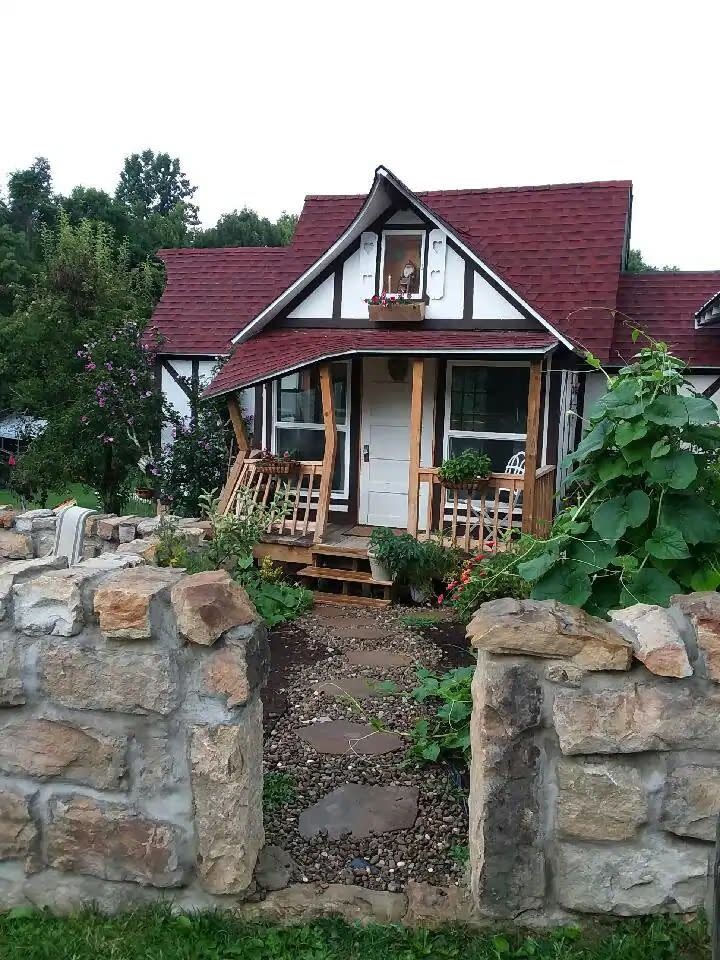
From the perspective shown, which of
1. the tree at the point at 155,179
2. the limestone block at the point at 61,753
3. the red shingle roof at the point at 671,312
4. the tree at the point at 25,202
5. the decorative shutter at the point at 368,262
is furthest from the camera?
the tree at the point at 155,179

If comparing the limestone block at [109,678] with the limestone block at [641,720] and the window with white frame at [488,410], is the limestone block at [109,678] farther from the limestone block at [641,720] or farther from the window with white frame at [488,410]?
the window with white frame at [488,410]

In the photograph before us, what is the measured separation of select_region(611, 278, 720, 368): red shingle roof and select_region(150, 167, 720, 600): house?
0.08 feet

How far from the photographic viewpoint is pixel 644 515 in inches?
134

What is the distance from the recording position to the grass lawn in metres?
2.33

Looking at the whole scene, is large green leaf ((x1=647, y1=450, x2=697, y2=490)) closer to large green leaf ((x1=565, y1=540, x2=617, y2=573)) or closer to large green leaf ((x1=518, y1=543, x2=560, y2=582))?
large green leaf ((x1=565, y1=540, x2=617, y2=573))

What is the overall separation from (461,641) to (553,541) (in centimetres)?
308

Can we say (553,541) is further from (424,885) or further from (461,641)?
(461,641)

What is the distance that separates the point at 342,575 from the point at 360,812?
4.84m

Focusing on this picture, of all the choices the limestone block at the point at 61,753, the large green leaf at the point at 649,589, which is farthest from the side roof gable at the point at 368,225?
the limestone block at the point at 61,753

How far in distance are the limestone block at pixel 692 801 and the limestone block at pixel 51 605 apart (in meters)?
1.89

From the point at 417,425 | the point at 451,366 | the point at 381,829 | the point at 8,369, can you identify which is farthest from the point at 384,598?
the point at 8,369

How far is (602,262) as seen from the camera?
10156 millimetres

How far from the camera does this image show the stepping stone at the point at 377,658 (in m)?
5.87

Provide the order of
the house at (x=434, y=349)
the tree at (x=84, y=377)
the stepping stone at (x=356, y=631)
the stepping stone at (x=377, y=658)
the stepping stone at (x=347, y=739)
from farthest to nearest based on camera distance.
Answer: the tree at (x=84, y=377), the house at (x=434, y=349), the stepping stone at (x=356, y=631), the stepping stone at (x=377, y=658), the stepping stone at (x=347, y=739)
